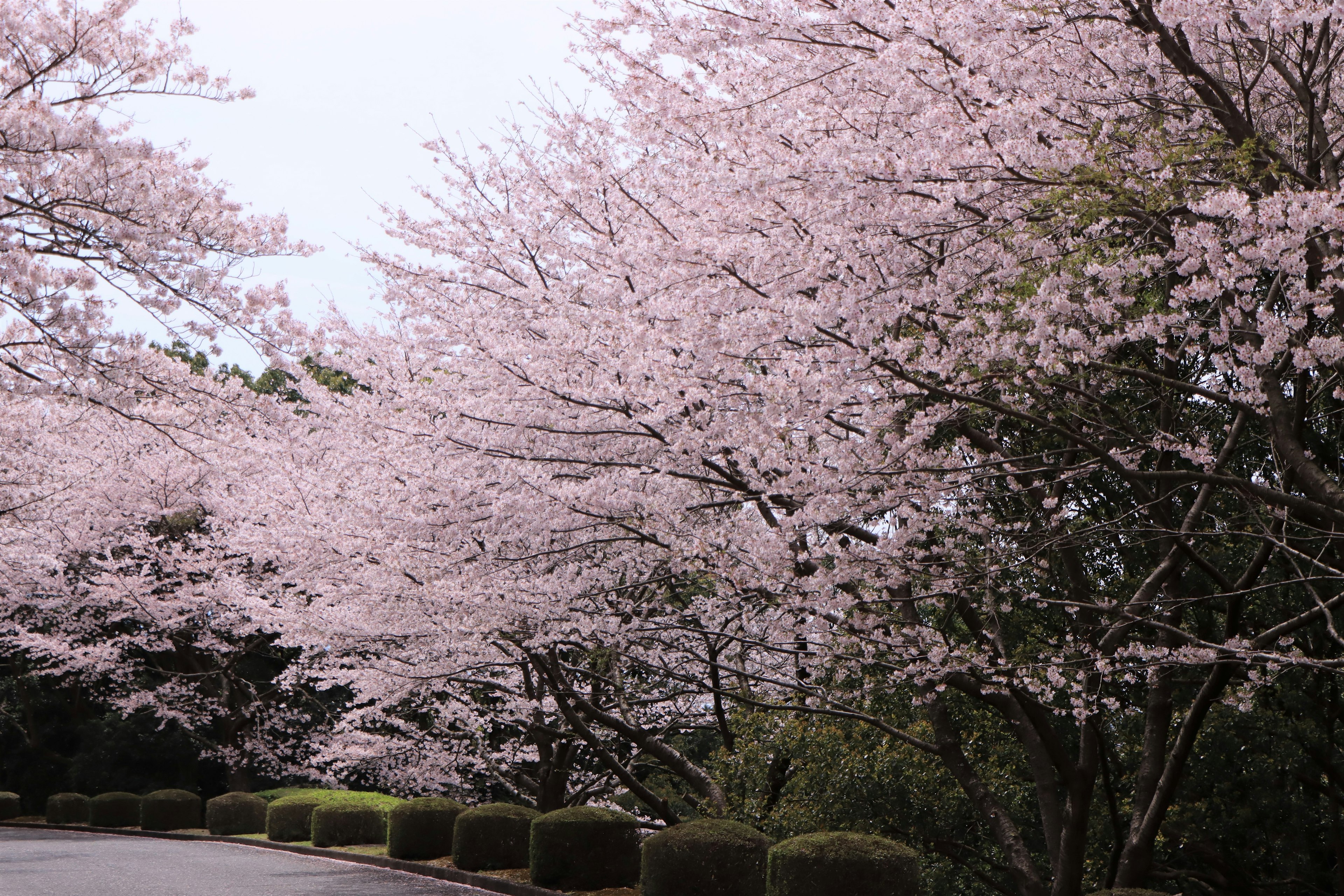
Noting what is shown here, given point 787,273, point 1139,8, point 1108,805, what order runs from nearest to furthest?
1. point 1139,8
2. point 787,273
3. point 1108,805

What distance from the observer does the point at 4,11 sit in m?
7.97

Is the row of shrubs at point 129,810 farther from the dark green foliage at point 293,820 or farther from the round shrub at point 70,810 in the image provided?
the dark green foliage at point 293,820

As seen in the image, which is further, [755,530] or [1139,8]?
[755,530]

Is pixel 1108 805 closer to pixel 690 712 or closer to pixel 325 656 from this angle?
pixel 690 712

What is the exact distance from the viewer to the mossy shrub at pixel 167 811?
78.0 ft

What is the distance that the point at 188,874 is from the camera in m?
14.2

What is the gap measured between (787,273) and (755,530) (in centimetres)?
298

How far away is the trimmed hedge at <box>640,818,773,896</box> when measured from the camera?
9.85 m

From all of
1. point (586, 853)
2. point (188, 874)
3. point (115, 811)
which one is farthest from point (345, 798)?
point (586, 853)

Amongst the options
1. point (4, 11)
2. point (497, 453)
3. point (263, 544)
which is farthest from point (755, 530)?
point (263, 544)

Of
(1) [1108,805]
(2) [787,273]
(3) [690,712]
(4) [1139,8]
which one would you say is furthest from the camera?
(3) [690,712]

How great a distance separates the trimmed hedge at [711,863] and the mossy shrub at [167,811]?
17600mm

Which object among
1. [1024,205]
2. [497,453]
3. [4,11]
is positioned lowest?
[497,453]

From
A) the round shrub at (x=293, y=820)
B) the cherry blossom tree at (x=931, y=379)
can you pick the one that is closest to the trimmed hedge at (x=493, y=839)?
the cherry blossom tree at (x=931, y=379)
